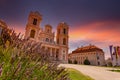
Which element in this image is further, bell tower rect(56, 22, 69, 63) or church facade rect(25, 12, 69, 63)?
bell tower rect(56, 22, 69, 63)

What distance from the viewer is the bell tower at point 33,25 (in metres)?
39.7

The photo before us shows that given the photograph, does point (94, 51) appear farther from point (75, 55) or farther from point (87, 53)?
point (75, 55)

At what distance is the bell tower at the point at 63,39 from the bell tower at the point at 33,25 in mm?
9860

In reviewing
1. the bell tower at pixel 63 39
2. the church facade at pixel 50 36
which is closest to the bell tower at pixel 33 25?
the church facade at pixel 50 36

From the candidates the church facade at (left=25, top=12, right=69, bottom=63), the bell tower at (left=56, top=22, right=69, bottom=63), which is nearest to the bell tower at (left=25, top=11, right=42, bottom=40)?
the church facade at (left=25, top=12, right=69, bottom=63)

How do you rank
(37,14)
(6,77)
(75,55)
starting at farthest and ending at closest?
(75,55), (37,14), (6,77)

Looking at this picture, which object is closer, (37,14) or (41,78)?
(41,78)

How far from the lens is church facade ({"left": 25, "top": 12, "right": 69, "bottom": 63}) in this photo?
40.7 metres

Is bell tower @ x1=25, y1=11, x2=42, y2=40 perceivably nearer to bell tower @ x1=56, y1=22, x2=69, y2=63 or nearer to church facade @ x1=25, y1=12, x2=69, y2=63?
church facade @ x1=25, y1=12, x2=69, y2=63

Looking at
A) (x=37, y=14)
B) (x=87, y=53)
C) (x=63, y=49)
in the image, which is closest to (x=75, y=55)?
(x=87, y=53)

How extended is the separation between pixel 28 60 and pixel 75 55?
228 feet

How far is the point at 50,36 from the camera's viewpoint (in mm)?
48219

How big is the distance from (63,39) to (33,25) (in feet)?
45.5

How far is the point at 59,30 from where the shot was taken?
49.6 m
